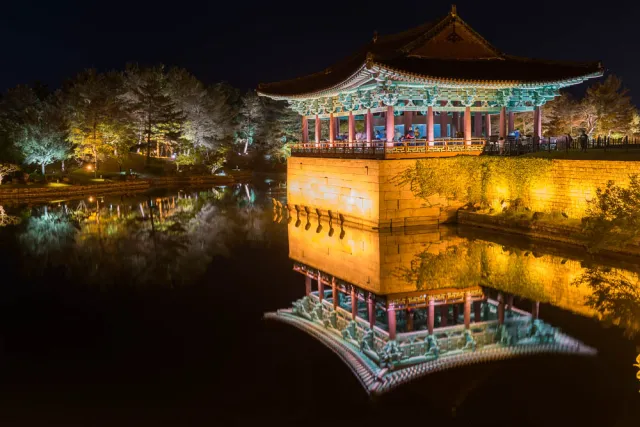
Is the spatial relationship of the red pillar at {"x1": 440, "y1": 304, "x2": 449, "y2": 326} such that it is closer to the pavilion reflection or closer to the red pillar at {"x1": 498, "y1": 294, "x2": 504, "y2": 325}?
the pavilion reflection

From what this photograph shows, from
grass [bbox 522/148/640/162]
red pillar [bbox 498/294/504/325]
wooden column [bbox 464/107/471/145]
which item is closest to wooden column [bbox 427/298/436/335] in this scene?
red pillar [bbox 498/294/504/325]

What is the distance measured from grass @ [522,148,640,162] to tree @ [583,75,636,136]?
26.1 meters

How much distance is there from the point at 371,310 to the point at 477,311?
2.61 metres

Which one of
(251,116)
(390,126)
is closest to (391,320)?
(390,126)

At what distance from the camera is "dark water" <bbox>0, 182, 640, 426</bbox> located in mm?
9242

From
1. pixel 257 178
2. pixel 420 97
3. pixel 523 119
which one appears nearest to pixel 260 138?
pixel 257 178

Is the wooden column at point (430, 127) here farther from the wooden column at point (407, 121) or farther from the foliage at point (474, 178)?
the wooden column at point (407, 121)

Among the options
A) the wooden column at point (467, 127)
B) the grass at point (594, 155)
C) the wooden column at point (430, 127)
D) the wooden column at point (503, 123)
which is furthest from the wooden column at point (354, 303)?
the wooden column at point (503, 123)

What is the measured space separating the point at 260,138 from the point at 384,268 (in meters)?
55.0

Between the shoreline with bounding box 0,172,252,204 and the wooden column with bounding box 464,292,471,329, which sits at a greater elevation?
the shoreline with bounding box 0,172,252,204

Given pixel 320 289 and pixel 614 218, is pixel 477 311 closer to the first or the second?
pixel 320 289

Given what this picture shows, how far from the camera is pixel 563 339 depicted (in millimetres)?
12211

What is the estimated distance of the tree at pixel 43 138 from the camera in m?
46.9

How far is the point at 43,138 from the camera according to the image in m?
47.0
